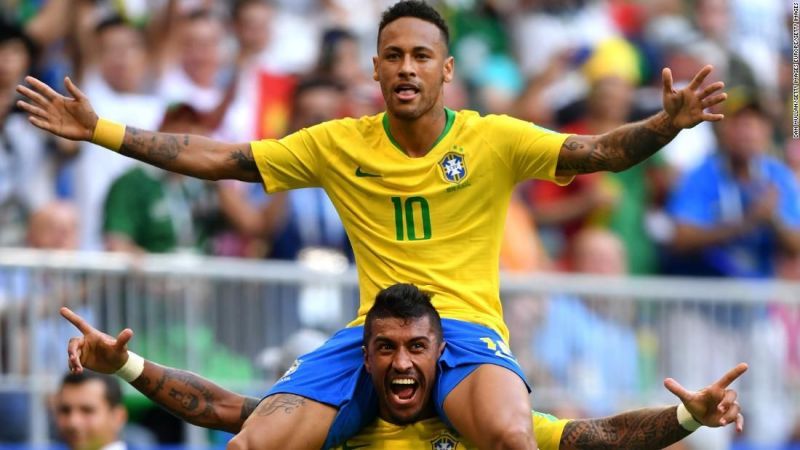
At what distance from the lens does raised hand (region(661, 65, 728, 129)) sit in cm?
988

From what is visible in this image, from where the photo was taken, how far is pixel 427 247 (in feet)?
34.3

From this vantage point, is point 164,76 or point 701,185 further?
point 701,185

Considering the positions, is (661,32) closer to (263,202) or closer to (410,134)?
(263,202)

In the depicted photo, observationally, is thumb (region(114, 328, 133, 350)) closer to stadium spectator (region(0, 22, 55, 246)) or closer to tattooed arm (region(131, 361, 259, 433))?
tattooed arm (region(131, 361, 259, 433))

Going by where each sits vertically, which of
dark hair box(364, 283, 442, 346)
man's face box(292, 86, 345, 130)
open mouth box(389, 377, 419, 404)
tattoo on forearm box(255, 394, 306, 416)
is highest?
man's face box(292, 86, 345, 130)

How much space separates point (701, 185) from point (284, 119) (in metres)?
4.03

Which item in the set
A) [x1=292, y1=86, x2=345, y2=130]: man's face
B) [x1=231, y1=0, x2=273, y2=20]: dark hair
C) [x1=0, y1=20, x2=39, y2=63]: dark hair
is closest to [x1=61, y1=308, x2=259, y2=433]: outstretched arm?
[x1=0, y1=20, x2=39, y2=63]: dark hair

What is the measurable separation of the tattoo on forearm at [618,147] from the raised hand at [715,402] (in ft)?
4.01

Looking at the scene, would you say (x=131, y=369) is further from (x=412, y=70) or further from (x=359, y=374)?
(x=412, y=70)

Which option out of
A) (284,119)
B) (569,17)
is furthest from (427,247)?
(569,17)

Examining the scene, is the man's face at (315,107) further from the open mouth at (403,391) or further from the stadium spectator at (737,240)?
the open mouth at (403,391)

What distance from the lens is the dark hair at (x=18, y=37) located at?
14711 mm

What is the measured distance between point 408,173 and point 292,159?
665 mm

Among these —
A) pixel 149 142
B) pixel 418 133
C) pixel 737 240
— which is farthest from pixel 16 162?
pixel 737 240
